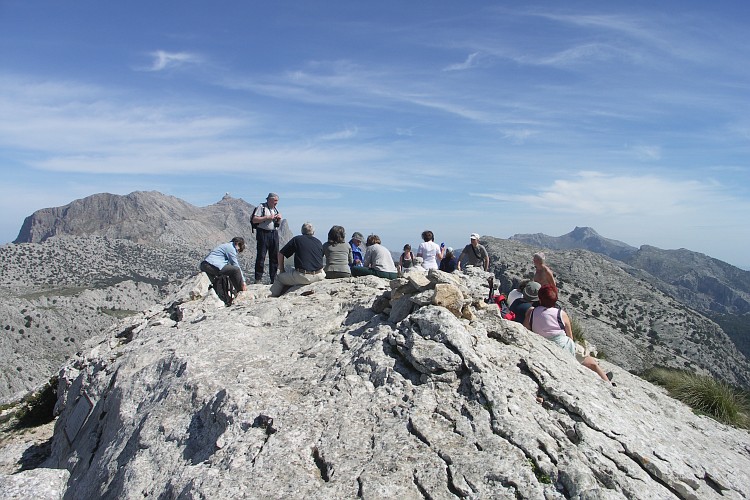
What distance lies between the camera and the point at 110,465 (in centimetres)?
770

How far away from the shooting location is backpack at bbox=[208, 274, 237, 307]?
45.5 ft

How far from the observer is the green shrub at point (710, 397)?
12875mm

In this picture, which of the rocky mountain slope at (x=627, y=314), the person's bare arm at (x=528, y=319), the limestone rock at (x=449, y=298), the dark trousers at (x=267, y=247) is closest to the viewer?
the limestone rock at (x=449, y=298)

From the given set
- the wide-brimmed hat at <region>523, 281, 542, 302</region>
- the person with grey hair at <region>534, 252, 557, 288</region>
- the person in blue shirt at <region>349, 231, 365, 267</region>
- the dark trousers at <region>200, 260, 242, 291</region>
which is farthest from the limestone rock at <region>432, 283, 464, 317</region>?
the person in blue shirt at <region>349, 231, 365, 267</region>

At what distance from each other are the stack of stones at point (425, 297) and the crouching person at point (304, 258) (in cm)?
371

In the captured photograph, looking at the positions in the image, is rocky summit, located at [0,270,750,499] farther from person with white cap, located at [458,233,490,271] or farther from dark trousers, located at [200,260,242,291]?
person with white cap, located at [458,233,490,271]

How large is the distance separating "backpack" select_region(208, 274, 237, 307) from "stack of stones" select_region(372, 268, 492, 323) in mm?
5776

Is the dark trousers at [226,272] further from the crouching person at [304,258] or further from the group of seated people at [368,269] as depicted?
the crouching person at [304,258]

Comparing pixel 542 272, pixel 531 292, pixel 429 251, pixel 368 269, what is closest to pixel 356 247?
pixel 429 251

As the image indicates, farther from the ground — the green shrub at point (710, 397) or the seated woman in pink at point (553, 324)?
the seated woman in pink at point (553, 324)

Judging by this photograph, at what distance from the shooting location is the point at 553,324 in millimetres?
9492

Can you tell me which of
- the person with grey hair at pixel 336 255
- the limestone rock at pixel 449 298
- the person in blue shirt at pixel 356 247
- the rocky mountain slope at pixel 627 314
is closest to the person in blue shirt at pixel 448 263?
the person in blue shirt at pixel 356 247

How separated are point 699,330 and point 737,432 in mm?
86150

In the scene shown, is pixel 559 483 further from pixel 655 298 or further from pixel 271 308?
pixel 655 298
